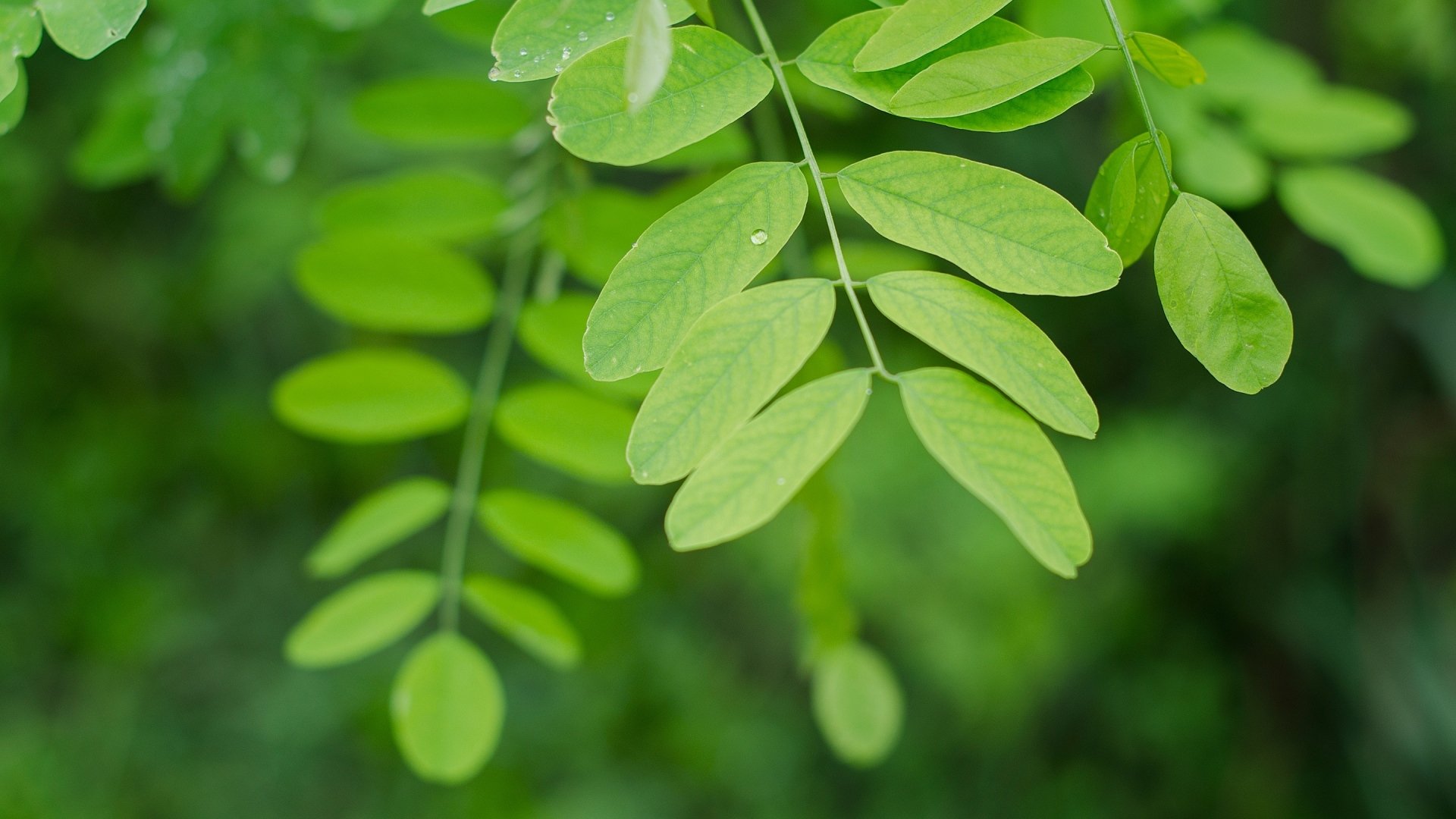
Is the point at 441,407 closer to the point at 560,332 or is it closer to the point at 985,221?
the point at 560,332

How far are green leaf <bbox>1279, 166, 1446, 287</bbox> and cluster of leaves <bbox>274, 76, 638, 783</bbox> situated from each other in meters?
0.83

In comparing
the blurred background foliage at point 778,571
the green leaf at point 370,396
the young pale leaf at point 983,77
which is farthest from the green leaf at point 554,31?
the blurred background foliage at point 778,571

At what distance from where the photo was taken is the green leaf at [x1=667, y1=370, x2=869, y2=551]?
1.60 feet

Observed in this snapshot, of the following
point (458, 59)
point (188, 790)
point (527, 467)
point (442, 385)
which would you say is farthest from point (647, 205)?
point (188, 790)

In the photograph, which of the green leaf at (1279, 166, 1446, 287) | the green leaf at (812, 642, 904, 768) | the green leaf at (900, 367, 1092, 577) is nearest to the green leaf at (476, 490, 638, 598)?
the green leaf at (812, 642, 904, 768)

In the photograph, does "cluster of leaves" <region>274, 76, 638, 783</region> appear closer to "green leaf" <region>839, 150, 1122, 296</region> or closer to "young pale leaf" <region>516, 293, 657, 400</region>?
"young pale leaf" <region>516, 293, 657, 400</region>

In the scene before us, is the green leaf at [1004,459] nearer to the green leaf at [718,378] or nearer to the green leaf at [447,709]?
the green leaf at [718,378]

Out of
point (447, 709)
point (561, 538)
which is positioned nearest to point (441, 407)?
point (561, 538)

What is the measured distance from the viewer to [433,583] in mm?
978

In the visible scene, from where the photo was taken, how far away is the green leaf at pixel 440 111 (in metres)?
0.94

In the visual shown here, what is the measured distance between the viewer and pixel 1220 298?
1.70ft

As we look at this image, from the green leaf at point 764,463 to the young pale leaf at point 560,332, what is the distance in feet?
1.16

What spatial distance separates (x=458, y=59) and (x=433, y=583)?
128cm

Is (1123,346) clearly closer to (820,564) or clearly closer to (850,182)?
(820,564)
